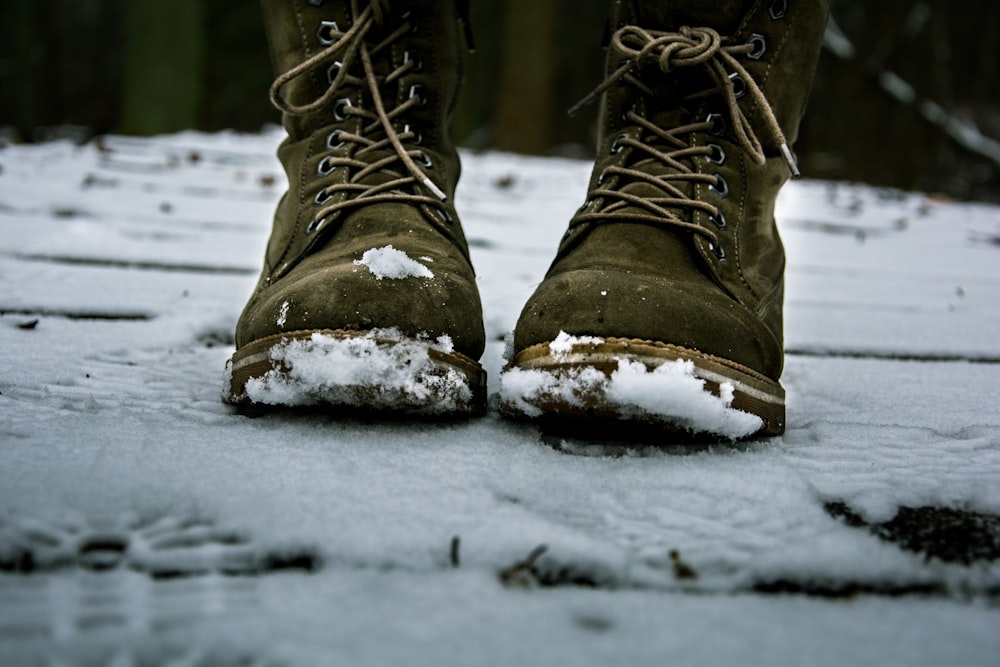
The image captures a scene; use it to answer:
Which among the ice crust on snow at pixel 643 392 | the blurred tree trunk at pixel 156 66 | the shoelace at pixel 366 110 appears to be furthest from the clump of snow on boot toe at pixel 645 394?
the blurred tree trunk at pixel 156 66

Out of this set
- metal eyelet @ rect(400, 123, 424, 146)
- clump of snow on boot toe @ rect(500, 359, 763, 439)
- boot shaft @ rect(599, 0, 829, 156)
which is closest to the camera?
clump of snow on boot toe @ rect(500, 359, 763, 439)

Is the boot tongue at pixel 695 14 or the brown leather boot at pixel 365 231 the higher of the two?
the boot tongue at pixel 695 14

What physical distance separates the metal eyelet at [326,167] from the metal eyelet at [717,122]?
0.51m

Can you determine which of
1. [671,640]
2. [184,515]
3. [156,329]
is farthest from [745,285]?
[156,329]

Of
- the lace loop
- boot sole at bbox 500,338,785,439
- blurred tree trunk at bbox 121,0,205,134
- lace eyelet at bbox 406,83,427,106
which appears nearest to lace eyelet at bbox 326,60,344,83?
the lace loop

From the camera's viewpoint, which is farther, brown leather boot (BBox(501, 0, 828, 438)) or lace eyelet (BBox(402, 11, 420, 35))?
lace eyelet (BBox(402, 11, 420, 35))

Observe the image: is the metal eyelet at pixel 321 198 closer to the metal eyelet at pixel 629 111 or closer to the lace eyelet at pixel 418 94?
the lace eyelet at pixel 418 94

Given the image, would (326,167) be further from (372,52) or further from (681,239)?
(681,239)

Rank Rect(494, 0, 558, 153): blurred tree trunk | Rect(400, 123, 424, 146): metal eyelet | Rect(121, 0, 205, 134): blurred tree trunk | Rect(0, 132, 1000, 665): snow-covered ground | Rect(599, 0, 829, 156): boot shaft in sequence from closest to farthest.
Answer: Rect(0, 132, 1000, 665): snow-covered ground, Rect(599, 0, 829, 156): boot shaft, Rect(400, 123, 424, 146): metal eyelet, Rect(121, 0, 205, 134): blurred tree trunk, Rect(494, 0, 558, 153): blurred tree trunk

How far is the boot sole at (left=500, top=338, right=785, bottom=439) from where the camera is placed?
0.81 meters

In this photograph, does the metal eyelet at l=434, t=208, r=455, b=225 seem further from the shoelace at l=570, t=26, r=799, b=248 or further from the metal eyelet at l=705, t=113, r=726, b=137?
the metal eyelet at l=705, t=113, r=726, b=137

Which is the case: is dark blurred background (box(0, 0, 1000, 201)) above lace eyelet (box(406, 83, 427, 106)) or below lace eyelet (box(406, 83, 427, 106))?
above

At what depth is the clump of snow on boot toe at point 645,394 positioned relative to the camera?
81 cm

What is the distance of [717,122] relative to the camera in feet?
3.46
